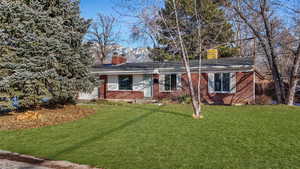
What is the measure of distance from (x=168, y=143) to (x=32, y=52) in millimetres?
6975

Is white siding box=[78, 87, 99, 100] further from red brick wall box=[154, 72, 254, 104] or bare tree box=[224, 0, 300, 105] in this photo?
bare tree box=[224, 0, 300, 105]

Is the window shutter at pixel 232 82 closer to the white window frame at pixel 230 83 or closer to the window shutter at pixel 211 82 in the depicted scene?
the white window frame at pixel 230 83

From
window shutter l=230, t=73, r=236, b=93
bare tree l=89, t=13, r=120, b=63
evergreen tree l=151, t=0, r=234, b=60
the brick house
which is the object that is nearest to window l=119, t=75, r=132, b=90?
the brick house

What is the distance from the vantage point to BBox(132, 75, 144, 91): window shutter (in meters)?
18.7

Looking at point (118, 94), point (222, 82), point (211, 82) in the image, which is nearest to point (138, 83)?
point (118, 94)

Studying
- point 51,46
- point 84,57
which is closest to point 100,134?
point 51,46

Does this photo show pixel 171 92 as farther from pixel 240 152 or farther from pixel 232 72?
pixel 240 152

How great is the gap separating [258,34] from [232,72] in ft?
9.66

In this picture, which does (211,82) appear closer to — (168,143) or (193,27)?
(193,27)

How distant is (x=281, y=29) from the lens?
52.4 feet

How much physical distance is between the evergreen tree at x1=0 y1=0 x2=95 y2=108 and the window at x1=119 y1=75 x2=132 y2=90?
28.2 feet

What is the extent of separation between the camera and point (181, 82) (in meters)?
17.4

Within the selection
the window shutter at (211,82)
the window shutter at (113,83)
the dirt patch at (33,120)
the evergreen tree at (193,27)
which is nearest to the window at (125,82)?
the window shutter at (113,83)

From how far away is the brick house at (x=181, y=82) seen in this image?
51.3 feet
